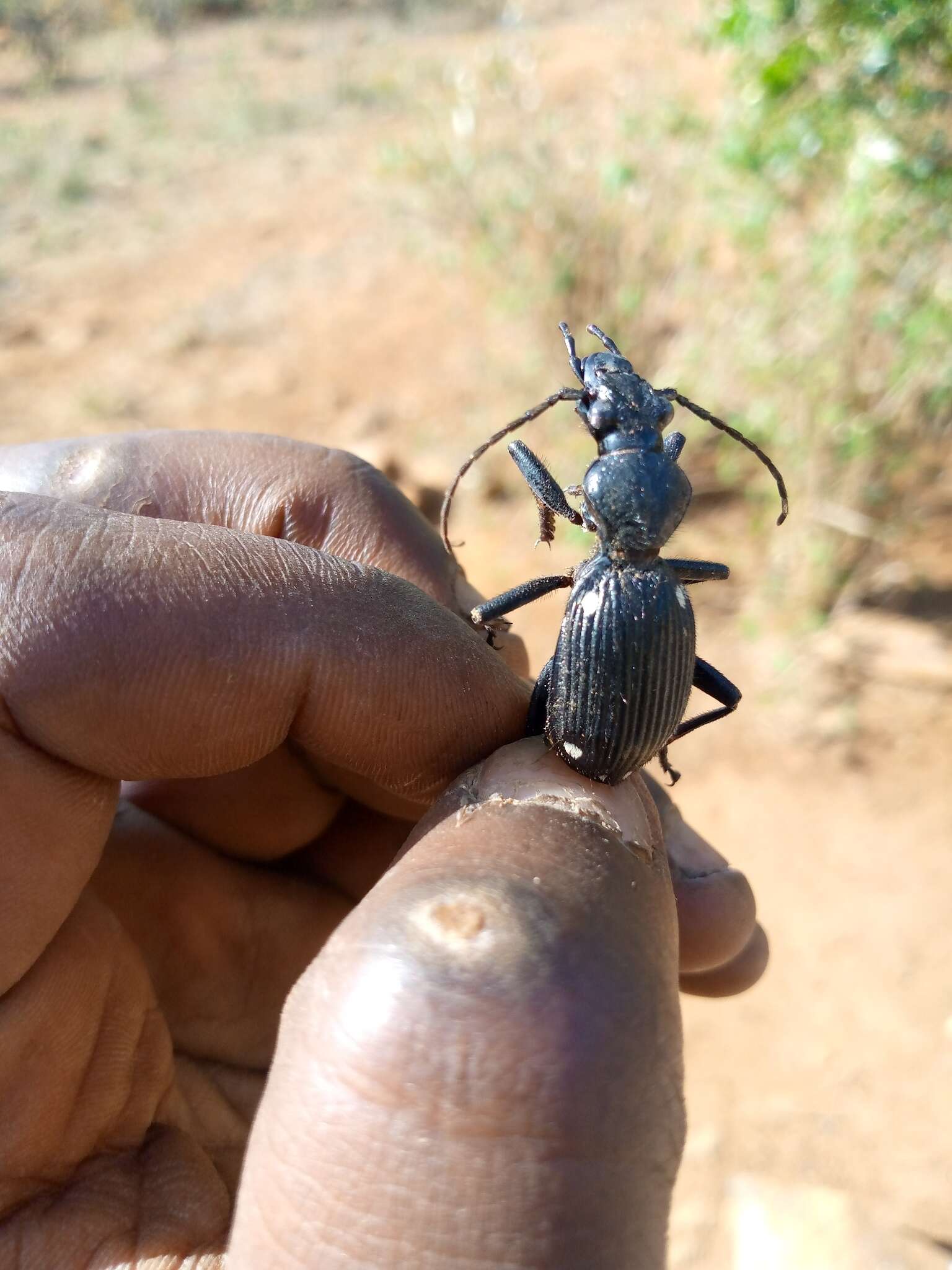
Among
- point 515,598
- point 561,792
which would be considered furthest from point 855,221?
point 561,792

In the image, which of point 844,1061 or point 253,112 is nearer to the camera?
point 844,1061

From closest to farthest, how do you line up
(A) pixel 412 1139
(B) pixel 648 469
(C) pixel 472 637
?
(A) pixel 412 1139 → (C) pixel 472 637 → (B) pixel 648 469

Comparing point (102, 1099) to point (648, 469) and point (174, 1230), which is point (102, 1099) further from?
point (648, 469)

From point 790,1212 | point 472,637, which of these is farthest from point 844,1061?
point 472,637

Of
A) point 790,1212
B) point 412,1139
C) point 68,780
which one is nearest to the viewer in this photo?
point 412,1139

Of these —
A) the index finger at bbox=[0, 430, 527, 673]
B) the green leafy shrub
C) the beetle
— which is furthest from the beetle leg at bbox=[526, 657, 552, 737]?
the green leafy shrub

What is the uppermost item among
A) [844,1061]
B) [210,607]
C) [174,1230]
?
[210,607]

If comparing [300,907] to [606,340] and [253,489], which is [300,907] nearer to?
[253,489]

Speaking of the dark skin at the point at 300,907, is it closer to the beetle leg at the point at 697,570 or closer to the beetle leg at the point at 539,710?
the beetle leg at the point at 539,710
